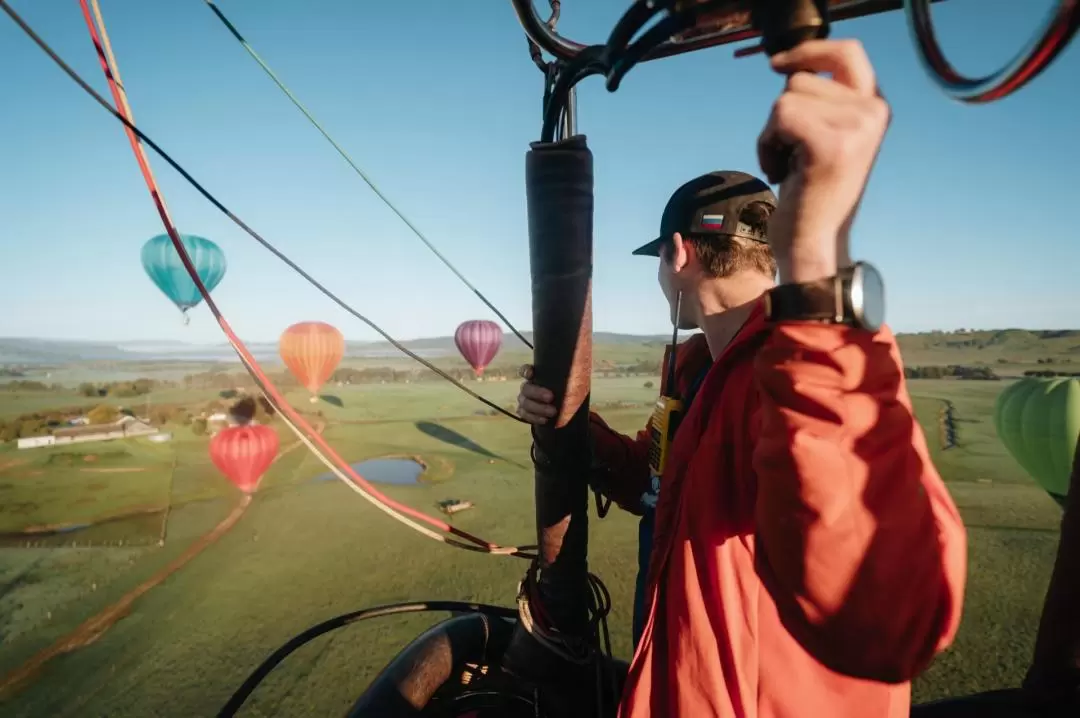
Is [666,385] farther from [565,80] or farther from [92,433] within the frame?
[92,433]

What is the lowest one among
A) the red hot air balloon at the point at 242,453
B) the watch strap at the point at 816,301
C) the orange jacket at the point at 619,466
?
the red hot air balloon at the point at 242,453

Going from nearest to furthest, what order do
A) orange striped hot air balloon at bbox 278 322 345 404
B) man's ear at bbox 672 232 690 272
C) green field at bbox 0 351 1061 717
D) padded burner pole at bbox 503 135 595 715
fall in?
1. padded burner pole at bbox 503 135 595 715
2. man's ear at bbox 672 232 690 272
3. green field at bbox 0 351 1061 717
4. orange striped hot air balloon at bbox 278 322 345 404

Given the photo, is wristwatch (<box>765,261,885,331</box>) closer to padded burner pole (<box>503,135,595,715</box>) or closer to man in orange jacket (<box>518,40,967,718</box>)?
man in orange jacket (<box>518,40,967,718</box>)

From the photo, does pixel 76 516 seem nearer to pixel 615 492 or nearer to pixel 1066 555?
pixel 615 492

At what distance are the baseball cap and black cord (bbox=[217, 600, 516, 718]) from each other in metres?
1.72

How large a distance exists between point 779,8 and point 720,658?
1.20m

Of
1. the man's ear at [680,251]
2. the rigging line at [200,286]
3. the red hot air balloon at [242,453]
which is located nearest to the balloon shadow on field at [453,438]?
the red hot air balloon at [242,453]

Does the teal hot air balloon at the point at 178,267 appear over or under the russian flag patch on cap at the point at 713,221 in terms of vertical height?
over

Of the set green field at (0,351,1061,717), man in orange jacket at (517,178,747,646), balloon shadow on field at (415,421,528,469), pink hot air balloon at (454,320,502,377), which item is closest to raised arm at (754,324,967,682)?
man in orange jacket at (517,178,747,646)

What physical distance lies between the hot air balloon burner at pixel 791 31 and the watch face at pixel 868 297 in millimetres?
238

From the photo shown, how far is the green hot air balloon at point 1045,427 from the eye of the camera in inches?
348

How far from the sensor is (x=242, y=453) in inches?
674

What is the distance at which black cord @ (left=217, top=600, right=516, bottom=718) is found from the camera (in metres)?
1.68

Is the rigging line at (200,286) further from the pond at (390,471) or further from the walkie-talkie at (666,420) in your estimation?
the pond at (390,471)
